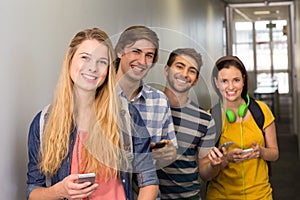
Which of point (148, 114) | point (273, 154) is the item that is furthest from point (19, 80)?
point (273, 154)

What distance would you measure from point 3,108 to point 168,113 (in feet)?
2.07

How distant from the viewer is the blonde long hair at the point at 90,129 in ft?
5.43

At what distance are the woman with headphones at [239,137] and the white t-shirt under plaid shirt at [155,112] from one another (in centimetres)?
43

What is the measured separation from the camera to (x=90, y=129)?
1693mm

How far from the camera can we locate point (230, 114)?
8.21 feet

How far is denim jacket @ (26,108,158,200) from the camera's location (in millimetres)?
1678

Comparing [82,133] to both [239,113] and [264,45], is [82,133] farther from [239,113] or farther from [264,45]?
[264,45]

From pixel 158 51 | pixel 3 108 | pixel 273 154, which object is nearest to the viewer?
pixel 3 108

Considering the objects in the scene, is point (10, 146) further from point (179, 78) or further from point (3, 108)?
point (179, 78)

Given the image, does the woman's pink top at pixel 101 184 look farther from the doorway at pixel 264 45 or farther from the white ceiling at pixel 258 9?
the doorway at pixel 264 45

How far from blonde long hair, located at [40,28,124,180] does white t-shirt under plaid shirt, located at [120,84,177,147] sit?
14.8 inches

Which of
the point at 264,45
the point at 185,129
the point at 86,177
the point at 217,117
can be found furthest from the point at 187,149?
the point at 264,45

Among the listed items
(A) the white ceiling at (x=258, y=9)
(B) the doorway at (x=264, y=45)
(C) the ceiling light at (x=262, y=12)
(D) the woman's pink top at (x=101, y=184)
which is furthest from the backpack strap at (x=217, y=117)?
(C) the ceiling light at (x=262, y=12)

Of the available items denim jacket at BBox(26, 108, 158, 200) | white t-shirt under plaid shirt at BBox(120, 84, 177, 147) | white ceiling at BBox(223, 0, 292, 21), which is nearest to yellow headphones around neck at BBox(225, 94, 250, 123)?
white t-shirt under plaid shirt at BBox(120, 84, 177, 147)
